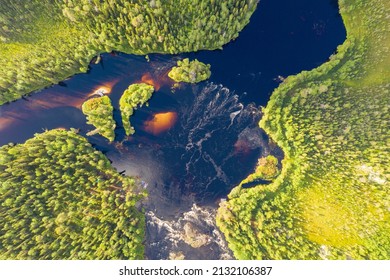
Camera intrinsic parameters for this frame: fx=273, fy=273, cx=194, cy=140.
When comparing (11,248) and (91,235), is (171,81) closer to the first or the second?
(91,235)

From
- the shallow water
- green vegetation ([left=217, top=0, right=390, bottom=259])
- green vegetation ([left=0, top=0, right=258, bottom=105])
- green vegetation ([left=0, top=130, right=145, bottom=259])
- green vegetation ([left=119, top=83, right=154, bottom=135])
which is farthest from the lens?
the shallow water

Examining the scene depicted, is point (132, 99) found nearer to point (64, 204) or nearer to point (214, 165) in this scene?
point (214, 165)

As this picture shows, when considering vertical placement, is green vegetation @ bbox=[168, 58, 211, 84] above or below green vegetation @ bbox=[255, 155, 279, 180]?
above

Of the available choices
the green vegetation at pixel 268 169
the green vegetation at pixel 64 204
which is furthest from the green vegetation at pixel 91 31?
the green vegetation at pixel 268 169

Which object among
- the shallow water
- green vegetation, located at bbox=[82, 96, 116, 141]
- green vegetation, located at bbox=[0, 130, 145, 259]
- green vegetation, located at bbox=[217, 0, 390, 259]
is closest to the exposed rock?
the shallow water

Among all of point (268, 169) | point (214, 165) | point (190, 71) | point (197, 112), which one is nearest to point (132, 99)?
point (190, 71)

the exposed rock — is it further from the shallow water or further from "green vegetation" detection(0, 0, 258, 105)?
"green vegetation" detection(0, 0, 258, 105)
